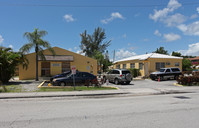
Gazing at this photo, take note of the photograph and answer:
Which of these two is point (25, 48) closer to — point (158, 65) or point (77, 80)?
point (77, 80)

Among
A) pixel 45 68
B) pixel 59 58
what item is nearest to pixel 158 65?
pixel 59 58

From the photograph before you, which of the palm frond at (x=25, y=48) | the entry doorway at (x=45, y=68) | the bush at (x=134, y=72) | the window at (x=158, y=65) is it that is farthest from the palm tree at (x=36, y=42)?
the window at (x=158, y=65)

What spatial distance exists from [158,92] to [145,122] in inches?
305

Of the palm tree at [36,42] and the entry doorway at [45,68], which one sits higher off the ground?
the palm tree at [36,42]

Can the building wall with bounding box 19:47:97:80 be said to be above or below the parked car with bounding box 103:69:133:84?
above

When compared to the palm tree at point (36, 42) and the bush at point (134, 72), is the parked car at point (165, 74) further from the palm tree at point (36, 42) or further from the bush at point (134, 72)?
the palm tree at point (36, 42)

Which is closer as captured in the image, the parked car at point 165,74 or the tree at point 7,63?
the tree at point 7,63

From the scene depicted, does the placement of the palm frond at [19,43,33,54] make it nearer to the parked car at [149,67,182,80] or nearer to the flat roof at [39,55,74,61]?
the flat roof at [39,55,74,61]

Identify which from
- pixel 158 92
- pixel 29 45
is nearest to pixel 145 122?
pixel 158 92

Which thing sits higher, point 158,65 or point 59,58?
point 59,58

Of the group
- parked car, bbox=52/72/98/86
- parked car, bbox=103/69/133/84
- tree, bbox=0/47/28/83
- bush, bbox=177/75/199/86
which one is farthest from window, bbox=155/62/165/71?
tree, bbox=0/47/28/83

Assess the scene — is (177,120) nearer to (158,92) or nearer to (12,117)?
(12,117)

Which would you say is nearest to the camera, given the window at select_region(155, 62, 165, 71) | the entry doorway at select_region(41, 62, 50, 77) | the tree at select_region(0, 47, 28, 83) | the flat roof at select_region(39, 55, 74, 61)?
the tree at select_region(0, 47, 28, 83)

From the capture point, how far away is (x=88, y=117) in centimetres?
546
